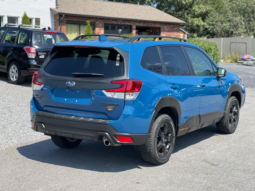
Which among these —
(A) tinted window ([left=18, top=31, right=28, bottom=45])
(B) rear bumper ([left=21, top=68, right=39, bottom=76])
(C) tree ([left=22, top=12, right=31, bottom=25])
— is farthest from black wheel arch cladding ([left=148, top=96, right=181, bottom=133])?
(C) tree ([left=22, top=12, right=31, bottom=25])

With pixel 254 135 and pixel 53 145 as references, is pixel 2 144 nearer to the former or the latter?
pixel 53 145

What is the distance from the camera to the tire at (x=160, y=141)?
4863 mm

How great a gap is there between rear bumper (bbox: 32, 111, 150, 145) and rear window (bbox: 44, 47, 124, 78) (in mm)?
601

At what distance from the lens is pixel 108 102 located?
447cm

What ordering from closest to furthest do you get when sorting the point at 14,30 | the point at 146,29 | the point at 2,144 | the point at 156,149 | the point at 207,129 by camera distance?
1. the point at 156,149
2. the point at 2,144
3. the point at 207,129
4. the point at 14,30
5. the point at 146,29

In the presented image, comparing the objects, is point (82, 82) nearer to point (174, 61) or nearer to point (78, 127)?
point (78, 127)

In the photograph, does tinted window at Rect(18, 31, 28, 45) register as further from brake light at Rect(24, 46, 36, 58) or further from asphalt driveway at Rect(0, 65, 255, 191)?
asphalt driveway at Rect(0, 65, 255, 191)

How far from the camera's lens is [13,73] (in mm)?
12500

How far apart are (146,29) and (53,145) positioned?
3209 cm

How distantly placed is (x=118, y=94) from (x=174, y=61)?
153 centimetres

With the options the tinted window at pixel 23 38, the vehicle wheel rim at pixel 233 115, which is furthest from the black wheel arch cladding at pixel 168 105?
the tinted window at pixel 23 38

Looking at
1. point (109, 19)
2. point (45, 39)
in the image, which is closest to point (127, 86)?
point (45, 39)

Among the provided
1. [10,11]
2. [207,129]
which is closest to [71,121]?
[207,129]

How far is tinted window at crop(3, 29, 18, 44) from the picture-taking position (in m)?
12.5
